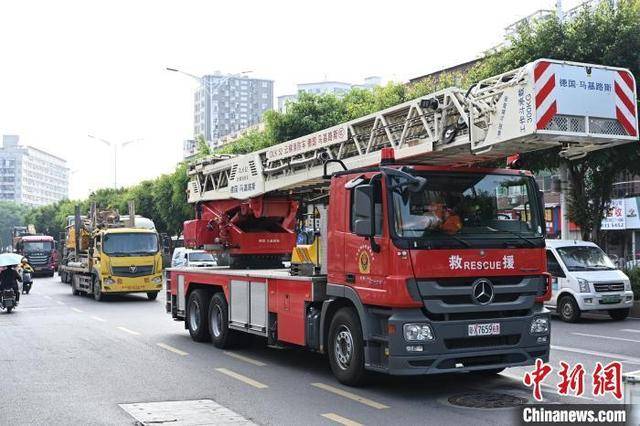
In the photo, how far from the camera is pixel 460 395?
27.5 feet

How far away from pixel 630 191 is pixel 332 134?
32.4 meters

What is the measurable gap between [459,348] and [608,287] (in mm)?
9541

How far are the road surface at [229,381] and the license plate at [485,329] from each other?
793 millimetres

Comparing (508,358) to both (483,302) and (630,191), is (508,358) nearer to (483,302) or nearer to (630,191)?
(483,302)

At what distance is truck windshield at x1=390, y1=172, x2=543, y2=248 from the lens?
8.16 m

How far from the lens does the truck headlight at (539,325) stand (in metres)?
8.52

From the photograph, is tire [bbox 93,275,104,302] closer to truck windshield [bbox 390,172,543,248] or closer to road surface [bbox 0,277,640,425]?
road surface [bbox 0,277,640,425]

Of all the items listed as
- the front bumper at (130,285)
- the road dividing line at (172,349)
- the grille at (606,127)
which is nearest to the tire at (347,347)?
the grille at (606,127)

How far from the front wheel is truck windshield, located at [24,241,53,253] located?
35.1 meters

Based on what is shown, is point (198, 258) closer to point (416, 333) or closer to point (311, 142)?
point (311, 142)

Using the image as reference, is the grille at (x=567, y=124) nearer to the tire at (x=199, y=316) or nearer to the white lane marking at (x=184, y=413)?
the white lane marking at (x=184, y=413)

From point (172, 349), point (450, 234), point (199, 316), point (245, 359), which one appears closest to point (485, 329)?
point (450, 234)

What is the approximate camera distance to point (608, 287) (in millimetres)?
16297

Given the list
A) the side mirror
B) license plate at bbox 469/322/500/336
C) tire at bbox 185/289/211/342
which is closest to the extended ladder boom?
the side mirror
